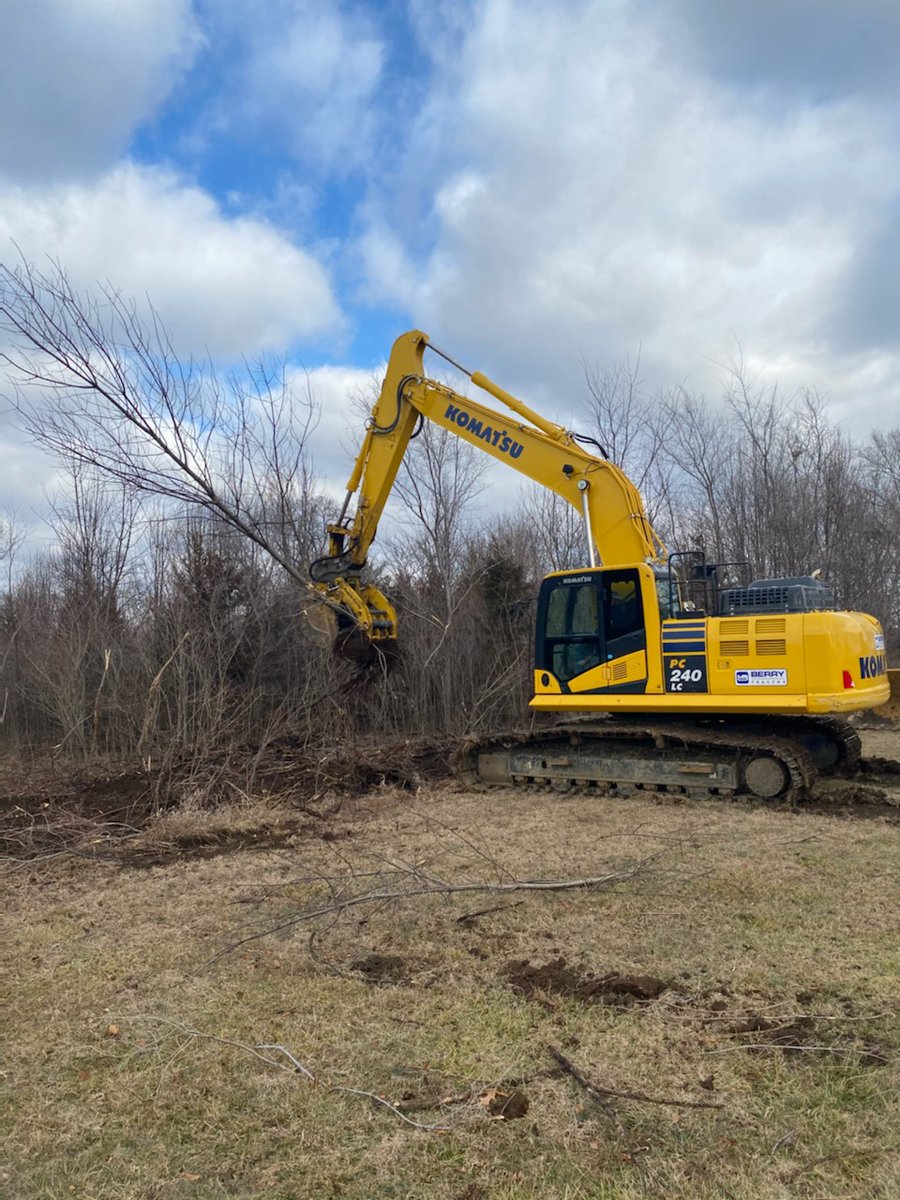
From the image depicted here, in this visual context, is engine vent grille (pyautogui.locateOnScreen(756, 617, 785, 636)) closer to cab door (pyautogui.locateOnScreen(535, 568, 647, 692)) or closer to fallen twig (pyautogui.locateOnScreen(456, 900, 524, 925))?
cab door (pyautogui.locateOnScreen(535, 568, 647, 692))

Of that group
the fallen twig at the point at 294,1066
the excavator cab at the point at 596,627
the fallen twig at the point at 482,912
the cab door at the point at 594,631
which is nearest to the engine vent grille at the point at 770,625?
the excavator cab at the point at 596,627

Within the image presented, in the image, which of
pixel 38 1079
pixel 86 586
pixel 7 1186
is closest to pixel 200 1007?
pixel 38 1079

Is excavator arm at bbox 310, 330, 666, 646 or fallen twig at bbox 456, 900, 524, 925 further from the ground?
excavator arm at bbox 310, 330, 666, 646

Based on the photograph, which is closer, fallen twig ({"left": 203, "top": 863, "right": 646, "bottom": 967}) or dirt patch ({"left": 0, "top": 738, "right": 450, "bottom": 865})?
fallen twig ({"left": 203, "top": 863, "right": 646, "bottom": 967})

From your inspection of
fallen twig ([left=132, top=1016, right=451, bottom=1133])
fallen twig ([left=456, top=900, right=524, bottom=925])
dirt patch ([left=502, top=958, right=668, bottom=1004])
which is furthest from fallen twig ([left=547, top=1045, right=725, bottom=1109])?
fallen twig ([left=456, top=900, right=524, bottom=925])

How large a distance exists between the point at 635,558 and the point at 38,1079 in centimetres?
780

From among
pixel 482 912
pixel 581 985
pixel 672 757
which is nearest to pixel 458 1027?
pixel 581 985

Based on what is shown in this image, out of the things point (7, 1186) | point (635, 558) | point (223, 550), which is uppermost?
point (223, 550)

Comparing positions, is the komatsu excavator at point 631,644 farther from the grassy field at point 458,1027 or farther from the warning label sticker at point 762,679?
the grassy field at point 458,1027

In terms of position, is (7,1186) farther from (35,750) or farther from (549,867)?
(35,750)

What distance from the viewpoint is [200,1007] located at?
4195mm

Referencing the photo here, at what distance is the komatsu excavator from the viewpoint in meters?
8.86

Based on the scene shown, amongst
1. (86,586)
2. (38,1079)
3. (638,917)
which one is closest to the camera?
(38,1079)

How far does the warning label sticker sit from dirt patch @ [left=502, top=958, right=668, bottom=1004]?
16.8ft
